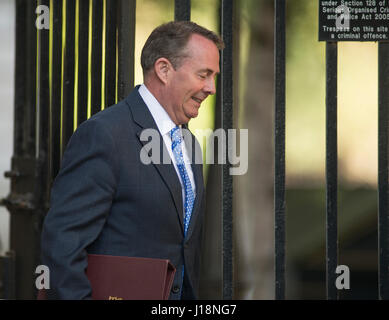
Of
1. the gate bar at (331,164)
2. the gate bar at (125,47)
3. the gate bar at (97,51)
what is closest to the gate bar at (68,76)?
the gate bar at (97,51)

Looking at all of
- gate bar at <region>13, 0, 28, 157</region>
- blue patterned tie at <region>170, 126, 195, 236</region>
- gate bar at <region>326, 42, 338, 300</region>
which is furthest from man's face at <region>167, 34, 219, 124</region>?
gate bar at <region>13, 0, 28, 157</region>

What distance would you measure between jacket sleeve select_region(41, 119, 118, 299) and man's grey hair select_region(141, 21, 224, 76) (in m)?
0.39

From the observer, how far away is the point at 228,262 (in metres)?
2.93

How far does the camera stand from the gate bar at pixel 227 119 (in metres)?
2.92

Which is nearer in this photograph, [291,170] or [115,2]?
[115,2]

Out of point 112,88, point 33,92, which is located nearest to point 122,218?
point 112,88

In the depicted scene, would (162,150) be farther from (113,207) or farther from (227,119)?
(227,119)

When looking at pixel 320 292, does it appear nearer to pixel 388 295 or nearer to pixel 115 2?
pixel 388 295

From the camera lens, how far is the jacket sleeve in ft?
6.97

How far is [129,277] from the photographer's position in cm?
216

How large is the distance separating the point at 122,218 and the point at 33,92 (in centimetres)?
176

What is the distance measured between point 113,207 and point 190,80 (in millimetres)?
511

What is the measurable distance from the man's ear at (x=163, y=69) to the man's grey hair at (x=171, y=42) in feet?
0.05

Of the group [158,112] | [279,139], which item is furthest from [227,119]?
[158,112]
